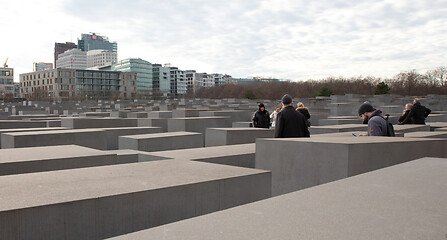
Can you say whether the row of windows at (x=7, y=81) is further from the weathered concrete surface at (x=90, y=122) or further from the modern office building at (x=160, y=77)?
the weathered concrete surface at (x=90, y=122)

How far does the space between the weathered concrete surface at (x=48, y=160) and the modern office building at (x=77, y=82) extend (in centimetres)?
8953

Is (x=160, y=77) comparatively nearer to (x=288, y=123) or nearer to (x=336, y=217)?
(x=288, y=123)

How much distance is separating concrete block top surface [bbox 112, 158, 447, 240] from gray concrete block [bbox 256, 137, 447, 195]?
60.7 inches

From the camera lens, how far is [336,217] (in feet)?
7.57

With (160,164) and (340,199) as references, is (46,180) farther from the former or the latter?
(340,199)

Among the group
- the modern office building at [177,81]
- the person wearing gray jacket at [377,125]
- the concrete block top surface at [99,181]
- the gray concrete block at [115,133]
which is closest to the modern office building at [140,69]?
the modern office building at [177,81]

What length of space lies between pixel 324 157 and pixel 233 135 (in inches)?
183

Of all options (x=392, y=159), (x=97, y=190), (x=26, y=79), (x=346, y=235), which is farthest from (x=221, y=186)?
(x=26, y=79)

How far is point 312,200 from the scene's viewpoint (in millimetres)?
2711

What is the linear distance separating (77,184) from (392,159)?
391cm

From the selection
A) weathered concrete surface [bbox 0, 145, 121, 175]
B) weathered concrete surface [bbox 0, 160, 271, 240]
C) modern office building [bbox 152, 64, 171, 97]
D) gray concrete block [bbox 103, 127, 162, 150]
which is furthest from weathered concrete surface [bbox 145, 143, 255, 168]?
Result: modern office building [bbox 152, 64, 171, 97]

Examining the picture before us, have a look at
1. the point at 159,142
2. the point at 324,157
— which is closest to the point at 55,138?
the point at 159,142

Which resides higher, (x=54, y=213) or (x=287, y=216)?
(x=287, y=216)

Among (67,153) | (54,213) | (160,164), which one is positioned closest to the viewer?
(54,213)
